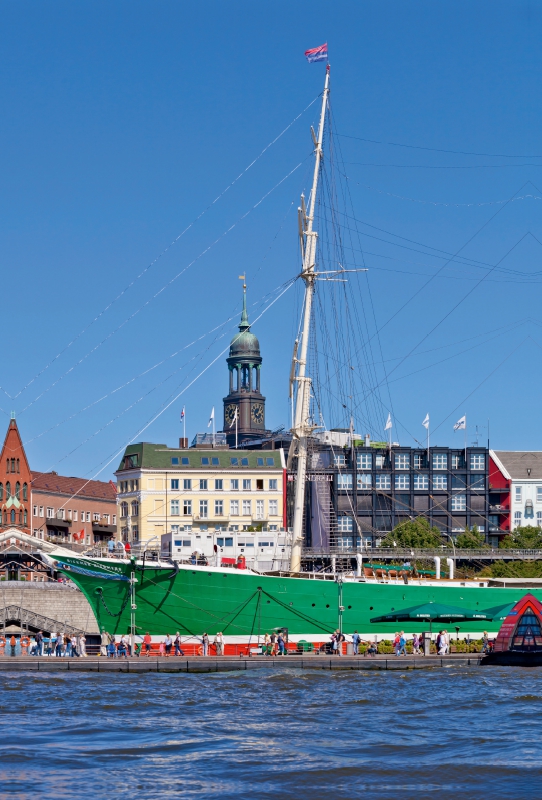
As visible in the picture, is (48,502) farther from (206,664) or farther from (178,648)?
(206,664)

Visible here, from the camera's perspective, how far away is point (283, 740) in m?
34.9

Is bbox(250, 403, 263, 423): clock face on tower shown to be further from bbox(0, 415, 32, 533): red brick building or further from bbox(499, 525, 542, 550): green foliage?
bbox(499, 525, 542, 550): green foliage

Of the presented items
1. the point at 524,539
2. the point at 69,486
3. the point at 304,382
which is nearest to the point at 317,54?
the point at 304,382

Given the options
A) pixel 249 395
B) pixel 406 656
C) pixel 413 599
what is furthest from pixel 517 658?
pixel 249 395

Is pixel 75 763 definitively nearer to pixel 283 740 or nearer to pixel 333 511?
pixel 283 740

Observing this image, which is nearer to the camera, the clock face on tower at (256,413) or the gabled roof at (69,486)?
the gabled roof at (69,486)

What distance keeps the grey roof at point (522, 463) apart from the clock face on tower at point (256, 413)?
63.9 meters

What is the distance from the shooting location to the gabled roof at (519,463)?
128125mm

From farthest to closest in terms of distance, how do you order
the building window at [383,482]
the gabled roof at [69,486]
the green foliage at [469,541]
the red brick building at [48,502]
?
1. the gabled roof at [69,486]
2. the building window at [383,482]
3. the red brick building at [48,502]
4. the green foliage at [469,541]

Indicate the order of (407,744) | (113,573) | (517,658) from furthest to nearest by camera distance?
1. (113,573)
2. (517,658)
3. (407,744)

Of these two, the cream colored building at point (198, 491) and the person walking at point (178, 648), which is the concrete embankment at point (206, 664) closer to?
the person walking at point (178, 648)

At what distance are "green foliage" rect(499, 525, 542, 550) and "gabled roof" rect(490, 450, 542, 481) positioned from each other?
369 inches

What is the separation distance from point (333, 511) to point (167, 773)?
91.7 metres

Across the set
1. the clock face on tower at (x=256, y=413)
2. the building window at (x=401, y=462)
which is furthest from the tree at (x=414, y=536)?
the clock face on tower at (x=256, y=413)
